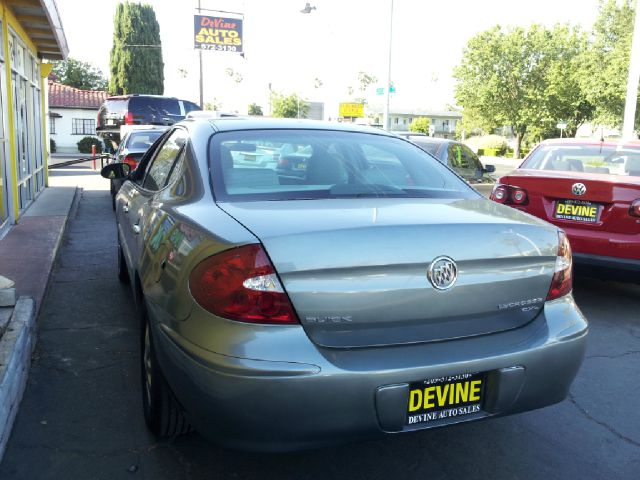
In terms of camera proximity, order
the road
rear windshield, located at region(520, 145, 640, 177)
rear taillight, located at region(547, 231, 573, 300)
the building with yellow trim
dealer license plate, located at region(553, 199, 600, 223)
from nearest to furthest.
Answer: rear taillight, located at region(547, 231, 573, 300), the road, dealer license plate, located at region(553, 199, 600, 223), rear windshield, located at region(520, 145, 640, 177), the building with yellow trim

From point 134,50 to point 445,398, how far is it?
51.0 meters

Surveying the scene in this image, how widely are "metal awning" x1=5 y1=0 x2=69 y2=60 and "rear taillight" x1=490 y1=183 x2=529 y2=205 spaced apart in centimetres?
617

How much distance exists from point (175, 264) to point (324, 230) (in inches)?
26.2

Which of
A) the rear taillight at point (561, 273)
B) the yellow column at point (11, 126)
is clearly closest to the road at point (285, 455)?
the rear taillight at point (561, 273)

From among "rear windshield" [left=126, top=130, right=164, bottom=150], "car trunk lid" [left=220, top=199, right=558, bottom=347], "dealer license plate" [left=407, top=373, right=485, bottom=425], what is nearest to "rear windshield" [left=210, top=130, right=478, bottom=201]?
"car trunk lid" [left=220, top=199, right=558, bottom=347]

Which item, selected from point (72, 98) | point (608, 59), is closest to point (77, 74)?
point (72, 98)

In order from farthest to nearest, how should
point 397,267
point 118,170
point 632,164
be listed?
point 632,164 < point 118,170 < point 397,267

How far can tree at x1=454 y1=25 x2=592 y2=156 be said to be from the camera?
149 ft

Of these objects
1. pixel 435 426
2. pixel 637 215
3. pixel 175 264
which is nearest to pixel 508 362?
pixel 435 426

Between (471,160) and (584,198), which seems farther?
(471,160)

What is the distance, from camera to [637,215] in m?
4.93

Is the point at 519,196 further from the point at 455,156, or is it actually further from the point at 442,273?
the point at 455,156

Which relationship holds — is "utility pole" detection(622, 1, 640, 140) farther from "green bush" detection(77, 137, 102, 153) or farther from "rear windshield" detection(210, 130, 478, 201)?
"green bush" detection(77, 137, 102, 153)

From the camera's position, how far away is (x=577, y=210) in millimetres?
5254
